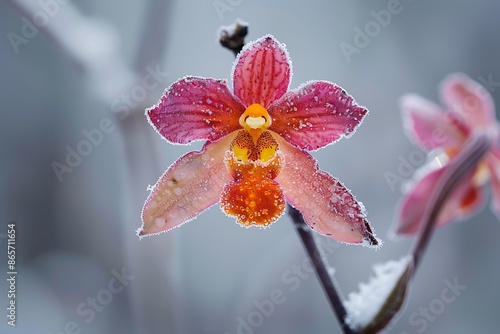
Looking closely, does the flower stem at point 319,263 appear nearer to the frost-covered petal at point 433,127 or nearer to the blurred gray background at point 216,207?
the frost-covered petal at point 433,127

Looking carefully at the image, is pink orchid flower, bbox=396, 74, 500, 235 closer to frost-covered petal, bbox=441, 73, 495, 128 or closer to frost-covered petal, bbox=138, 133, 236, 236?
frost-covered petal, bbox=441, 73, 495, 128

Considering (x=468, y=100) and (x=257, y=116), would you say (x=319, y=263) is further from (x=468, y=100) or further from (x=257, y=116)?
(x=468, y=100)

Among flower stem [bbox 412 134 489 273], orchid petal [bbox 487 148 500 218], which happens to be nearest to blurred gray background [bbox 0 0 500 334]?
orchid petal [bbox 487 148 500 218]

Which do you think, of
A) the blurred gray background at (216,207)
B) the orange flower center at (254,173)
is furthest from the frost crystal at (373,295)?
the blurred gray background at (216,207)

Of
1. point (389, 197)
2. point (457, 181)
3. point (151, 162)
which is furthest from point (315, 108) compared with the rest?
point (389, 197)

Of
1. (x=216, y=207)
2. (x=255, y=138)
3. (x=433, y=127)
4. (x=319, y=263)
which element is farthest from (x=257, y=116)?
(x=216, y=207)

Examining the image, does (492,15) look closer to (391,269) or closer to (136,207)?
(136,207)
